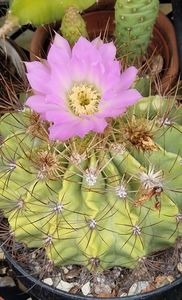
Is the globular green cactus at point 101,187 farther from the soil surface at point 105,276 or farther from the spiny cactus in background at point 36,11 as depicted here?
the spiny cactus in background at point 36,11

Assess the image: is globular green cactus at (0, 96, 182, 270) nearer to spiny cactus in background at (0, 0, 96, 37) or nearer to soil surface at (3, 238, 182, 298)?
soil surface at (3, 238, 182, 298)

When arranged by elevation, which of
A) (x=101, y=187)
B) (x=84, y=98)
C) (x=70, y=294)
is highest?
(x=84, y=98)

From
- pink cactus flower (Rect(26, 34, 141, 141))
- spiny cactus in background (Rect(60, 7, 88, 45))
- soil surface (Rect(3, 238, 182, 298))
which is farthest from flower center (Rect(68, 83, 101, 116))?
soil surface (Rect(3, 238, 182, 298))

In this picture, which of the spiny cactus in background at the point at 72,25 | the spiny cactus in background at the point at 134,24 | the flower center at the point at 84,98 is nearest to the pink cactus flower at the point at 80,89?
the flower center at the point at 84,98

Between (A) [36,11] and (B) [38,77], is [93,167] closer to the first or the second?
(B) [38,77]

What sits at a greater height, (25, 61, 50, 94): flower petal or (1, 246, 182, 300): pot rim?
(25, 61, 50, 94): flower petal

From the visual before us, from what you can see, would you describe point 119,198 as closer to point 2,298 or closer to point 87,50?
point 87,50

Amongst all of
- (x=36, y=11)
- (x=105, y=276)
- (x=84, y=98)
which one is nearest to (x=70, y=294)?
(x=105, y=276)
